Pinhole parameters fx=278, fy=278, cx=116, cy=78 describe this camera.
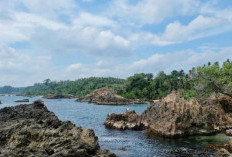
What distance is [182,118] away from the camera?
5000 cm

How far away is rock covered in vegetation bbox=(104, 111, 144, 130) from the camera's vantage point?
193 feet

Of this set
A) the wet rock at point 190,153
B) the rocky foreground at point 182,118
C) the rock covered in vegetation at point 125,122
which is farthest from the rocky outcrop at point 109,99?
the wet rock at point 190,153

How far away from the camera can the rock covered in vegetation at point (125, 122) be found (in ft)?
193

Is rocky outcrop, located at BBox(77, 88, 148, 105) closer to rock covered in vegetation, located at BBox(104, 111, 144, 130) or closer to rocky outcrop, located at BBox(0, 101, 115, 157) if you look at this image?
rock covered in vegetation, located at BBox(104, 111, 144, 130)

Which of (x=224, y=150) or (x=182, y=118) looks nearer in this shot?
(x=224, y=150)

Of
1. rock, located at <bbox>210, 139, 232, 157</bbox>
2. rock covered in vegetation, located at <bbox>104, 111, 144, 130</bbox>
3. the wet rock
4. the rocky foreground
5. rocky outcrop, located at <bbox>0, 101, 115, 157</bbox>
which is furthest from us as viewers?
rock covered in vegetation, located at <bbox>104, 111, 144, 130</bbox>

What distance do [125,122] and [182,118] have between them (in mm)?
Answer: 14910

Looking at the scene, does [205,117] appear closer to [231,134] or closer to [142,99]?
[231,134]

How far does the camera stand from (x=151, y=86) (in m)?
180

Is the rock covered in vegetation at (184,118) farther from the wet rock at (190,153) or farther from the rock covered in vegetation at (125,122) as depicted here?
the wet rock at (190,153)

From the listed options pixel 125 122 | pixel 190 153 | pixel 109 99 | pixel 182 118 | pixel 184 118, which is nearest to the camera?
pixel 190 153

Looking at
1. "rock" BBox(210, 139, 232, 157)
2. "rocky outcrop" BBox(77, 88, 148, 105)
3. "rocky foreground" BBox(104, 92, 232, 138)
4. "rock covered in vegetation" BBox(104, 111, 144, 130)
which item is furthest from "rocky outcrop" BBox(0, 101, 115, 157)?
"rocky outcrop" BBox(77, 88, 148, 105)

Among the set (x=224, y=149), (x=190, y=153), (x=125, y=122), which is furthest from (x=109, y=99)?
(x=224, y=149)

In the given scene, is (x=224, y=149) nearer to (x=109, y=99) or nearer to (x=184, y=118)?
(x=184, y=118)
